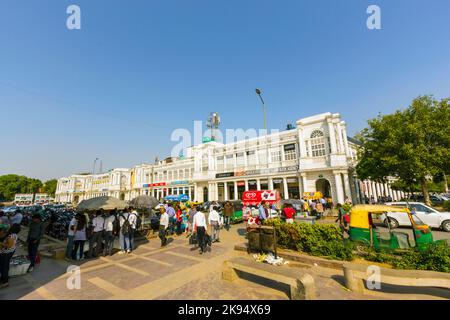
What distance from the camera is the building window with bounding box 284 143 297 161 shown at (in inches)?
1244

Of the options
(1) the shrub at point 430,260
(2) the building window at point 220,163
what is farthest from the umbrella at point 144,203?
(2) the building window at point 220,163

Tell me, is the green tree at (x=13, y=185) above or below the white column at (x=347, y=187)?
above

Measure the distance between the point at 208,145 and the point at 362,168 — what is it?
28005 mm

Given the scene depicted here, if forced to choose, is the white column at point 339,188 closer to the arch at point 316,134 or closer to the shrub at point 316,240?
the arch at point 316,134

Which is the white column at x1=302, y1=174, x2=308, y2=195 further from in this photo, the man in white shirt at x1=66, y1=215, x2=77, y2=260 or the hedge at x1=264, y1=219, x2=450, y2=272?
the man in white shirt at x1=66, y1=215, x2=77, y2=260

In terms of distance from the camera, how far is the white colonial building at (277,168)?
89.1ft

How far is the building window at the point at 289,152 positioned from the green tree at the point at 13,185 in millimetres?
111070

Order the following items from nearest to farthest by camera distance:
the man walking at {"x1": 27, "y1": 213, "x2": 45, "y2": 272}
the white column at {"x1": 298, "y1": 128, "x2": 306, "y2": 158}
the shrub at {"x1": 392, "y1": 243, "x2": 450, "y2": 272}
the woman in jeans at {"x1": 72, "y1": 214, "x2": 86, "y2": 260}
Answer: the shrub at {"x1": 392, "y1": 243, "x2": 450, "y2": 272}, the man walking at {"x1": 27, "y1": 213, "x2": 45, "y2": 272}, the woman in jeans at {"x1": 72, "y1": 214, "x2": 86, "y2": 260}, the white column at {"x1": 298, "y1": 128, "x2": 306, "y2": 158}

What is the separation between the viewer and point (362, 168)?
23.2 metres

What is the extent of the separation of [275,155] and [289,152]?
2.43 metres

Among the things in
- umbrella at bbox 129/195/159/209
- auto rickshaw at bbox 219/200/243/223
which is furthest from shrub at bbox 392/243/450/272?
umbrella at bbox 129/195/159/209
